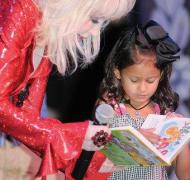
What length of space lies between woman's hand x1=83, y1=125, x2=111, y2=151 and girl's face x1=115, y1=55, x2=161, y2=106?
288 mm

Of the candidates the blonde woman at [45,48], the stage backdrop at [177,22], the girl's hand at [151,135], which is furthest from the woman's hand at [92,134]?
the stage backdrop at [177,22]

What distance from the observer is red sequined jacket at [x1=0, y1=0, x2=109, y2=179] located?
4.07ft

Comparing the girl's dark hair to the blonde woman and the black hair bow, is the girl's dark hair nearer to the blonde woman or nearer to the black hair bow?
the black hair bow

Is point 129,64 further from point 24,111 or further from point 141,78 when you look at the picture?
point 24,111

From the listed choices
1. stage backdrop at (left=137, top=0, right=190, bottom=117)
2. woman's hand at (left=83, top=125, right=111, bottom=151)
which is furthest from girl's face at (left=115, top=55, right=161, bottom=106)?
stage backdrop at (left=137, top=0, right=190, bottom=117)

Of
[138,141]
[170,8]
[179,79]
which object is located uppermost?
[170,8]

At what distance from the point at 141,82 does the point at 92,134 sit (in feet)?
1.04

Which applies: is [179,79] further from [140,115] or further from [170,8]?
[140,115]

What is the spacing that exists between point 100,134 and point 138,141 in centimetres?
11

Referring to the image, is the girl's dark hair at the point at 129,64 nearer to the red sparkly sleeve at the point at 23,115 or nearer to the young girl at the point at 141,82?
the young girl at the point at 141,82

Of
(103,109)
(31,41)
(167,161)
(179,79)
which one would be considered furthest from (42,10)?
(179,79)

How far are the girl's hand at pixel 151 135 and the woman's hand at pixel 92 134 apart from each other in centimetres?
14

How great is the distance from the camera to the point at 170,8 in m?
1.92

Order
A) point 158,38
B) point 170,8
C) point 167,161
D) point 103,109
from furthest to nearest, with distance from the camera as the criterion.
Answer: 1. point 170,8
2. point 158,38
3. point 167,161
4. point 103,109
